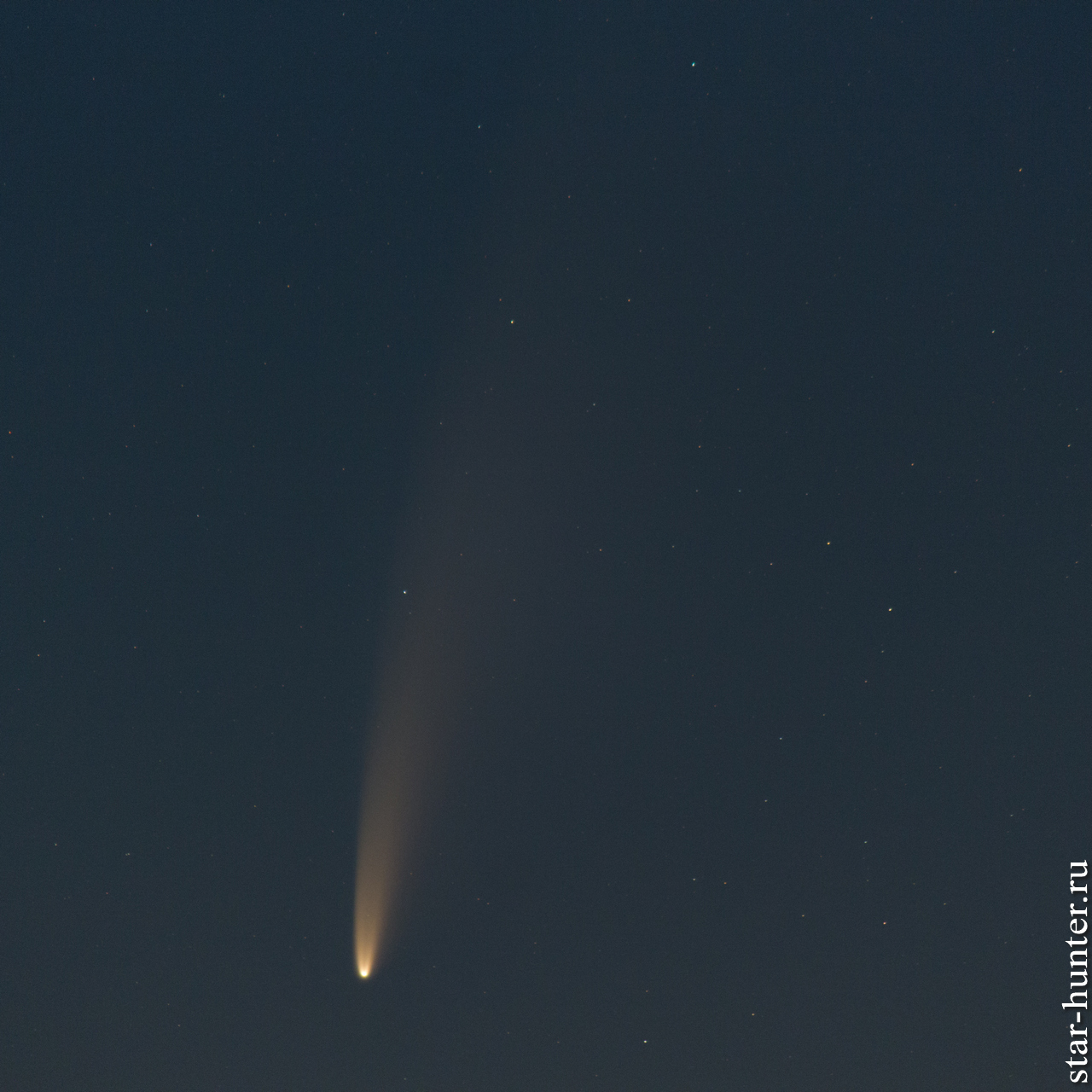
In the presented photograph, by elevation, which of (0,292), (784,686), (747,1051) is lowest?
(747,1051)

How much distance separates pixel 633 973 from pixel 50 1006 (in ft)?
2.09

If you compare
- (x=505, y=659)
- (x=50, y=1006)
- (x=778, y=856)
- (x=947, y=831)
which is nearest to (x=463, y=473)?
(x=505, y=659)

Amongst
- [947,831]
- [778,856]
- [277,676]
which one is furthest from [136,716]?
[947,831]

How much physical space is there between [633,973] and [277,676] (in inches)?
19.5

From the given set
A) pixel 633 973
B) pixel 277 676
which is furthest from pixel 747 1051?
pixel 277 676

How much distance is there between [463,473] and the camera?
836 mm

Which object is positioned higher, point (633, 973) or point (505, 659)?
point (505, 659)

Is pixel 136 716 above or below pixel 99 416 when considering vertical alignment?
below

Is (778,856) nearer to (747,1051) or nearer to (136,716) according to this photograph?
(747,1051)

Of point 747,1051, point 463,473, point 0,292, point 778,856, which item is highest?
point 0,292

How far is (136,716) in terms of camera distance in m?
0.85

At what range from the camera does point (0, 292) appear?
0.86 metres

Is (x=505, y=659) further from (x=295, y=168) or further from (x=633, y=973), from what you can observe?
(x=295, y=168)

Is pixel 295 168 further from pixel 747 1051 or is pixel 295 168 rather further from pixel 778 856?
pixel 747 1051
